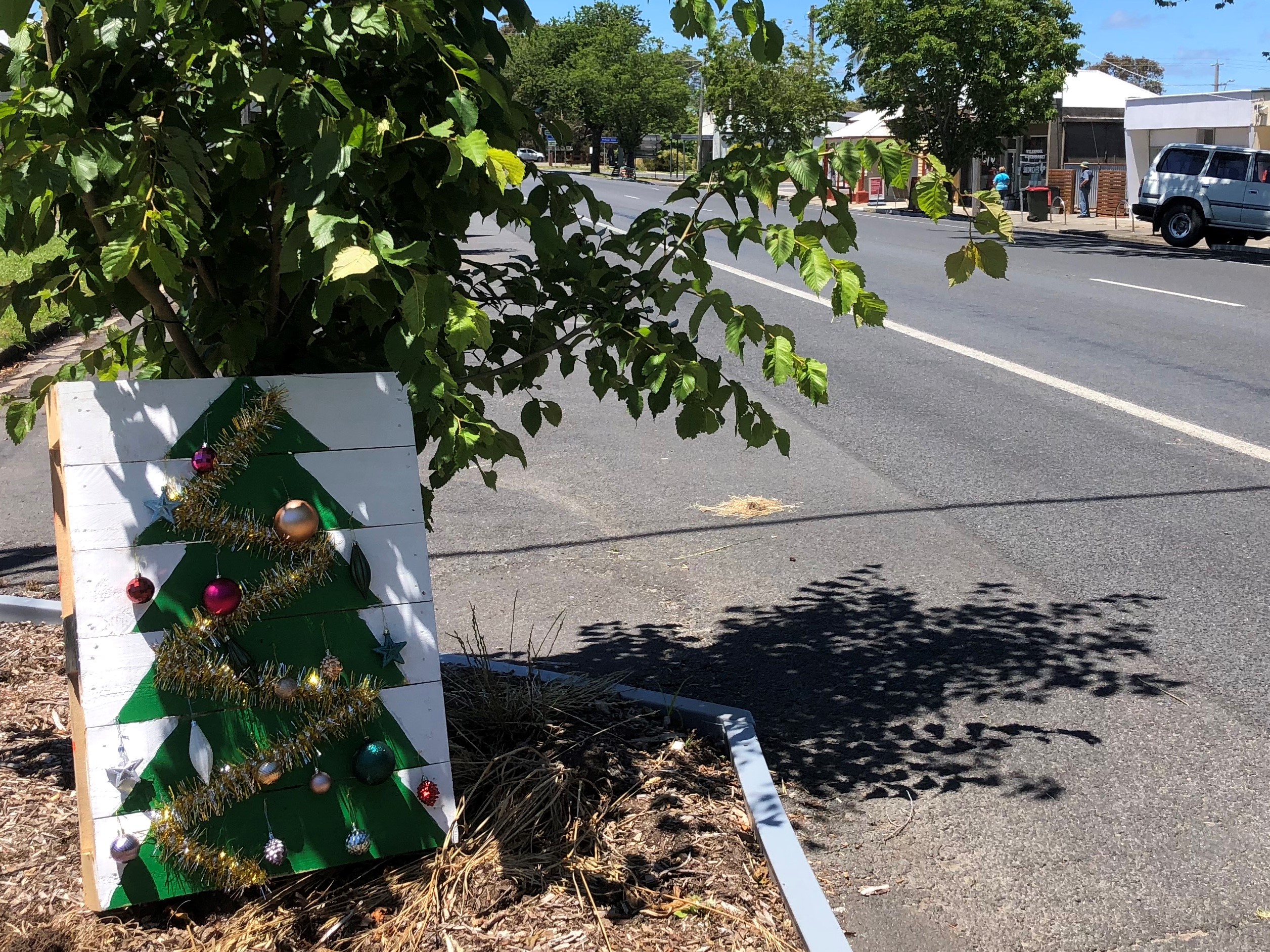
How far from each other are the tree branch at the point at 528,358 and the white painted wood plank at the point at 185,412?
1.42ft

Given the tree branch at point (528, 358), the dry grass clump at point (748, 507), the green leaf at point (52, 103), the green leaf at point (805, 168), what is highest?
the green leaf at point (52, 103)

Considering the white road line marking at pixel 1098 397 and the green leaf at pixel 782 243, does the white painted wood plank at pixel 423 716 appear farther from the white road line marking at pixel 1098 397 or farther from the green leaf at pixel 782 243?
the white road line marking at pixel 1098 397

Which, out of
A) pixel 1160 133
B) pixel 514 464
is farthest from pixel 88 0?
pixel 1160 133

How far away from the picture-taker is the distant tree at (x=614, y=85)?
86.6 meters

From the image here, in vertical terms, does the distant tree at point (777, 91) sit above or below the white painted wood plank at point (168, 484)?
above

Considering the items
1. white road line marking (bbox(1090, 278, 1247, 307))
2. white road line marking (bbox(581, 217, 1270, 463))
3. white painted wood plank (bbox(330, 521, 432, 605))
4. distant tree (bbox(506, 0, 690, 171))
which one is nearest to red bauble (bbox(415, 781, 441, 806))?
white painted wood plank (bbox(330, 521, 432, 605))

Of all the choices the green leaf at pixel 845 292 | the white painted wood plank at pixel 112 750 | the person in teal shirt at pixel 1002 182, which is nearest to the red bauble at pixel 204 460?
the white painted wood plank at pixel 112 750

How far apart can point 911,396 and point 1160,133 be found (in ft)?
102

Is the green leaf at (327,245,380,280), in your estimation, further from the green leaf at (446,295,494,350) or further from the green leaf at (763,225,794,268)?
the green leaf at (763,225,794,268)

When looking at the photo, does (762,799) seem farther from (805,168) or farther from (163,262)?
(163,262)

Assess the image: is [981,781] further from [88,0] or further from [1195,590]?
[88,0]

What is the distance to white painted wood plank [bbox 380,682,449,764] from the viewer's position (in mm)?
2820

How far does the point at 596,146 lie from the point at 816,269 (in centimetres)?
9122

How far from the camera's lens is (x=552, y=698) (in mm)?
3643
